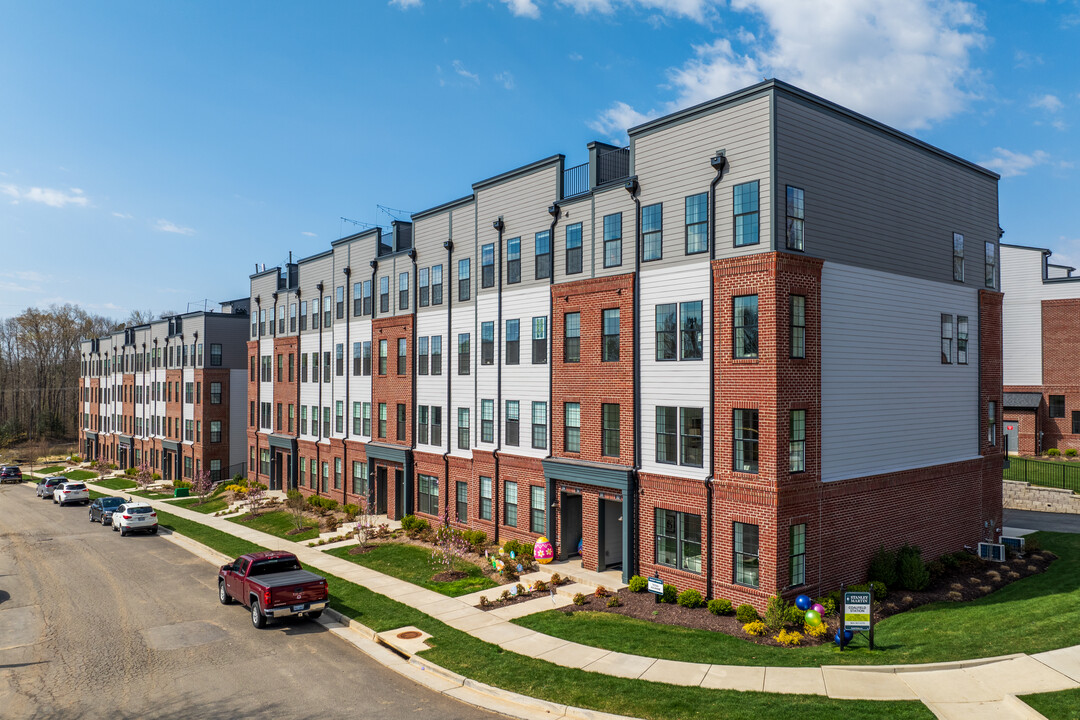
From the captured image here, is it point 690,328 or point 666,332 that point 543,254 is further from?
point 690,328

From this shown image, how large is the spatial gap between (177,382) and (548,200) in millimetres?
52504

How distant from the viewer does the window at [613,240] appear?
25.3 meters

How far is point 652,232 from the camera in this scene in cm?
2395

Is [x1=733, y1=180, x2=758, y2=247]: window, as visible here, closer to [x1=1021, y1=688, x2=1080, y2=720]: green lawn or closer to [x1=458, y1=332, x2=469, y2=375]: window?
[x1=1021, y1=688, x2=1080, y2=720]: green lawn

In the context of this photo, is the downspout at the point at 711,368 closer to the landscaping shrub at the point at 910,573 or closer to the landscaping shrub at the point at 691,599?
the landscaping shrub at the point at 691,599

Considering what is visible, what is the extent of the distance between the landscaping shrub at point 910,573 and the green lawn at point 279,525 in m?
26.6

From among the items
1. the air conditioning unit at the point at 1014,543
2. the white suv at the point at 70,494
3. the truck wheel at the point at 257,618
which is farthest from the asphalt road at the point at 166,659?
the white suv at the point at 70,494

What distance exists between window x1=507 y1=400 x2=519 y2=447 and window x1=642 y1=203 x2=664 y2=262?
9575 millimetres

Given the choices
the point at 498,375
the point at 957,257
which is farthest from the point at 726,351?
the point at 957,257

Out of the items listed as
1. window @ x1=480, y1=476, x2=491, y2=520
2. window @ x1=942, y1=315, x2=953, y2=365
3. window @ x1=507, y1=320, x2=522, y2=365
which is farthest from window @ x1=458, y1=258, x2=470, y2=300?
window @ x1=942, y1=315, x2=953, y2=365

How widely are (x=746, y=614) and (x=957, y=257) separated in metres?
17.8

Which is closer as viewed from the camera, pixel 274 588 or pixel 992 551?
pixel 274 588

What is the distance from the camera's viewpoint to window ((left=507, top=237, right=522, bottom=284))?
99.2 ft

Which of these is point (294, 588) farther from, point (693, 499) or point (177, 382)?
point (177, 382)
